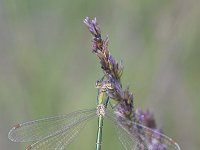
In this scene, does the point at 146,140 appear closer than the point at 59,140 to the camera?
Yes

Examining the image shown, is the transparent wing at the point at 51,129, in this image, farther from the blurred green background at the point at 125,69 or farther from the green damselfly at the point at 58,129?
the blurred green background at the point at 125,69

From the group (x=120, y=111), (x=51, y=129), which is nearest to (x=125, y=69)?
(x=51, y=129)

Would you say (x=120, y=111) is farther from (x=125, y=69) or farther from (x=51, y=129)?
(x=125, y=69)

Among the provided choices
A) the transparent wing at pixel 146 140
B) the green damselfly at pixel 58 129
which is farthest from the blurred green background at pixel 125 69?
the transparent wing at pixel 146 140

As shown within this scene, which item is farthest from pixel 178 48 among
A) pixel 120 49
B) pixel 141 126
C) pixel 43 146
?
pixel 141 126

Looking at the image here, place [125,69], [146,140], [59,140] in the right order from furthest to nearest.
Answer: [125,69] → [59,140] → [146,140]

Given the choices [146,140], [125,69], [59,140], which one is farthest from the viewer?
[125,69]

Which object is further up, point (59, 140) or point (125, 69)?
point (125, 69)
